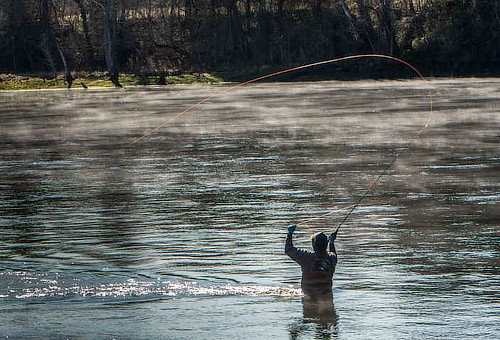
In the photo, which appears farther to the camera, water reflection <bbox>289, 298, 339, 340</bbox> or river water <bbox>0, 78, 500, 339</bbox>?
river water <bbox>0, 78, 500, 339</bbox>

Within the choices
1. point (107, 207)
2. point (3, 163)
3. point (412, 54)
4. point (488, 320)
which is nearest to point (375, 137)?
point (3, 163)

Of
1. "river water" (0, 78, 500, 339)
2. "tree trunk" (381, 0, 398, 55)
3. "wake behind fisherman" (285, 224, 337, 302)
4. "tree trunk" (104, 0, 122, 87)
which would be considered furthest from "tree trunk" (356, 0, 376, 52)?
"wake behind fisherman" (285, 224, 337, 302)

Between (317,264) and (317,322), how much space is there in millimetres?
643

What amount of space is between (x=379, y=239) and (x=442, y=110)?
2064cm

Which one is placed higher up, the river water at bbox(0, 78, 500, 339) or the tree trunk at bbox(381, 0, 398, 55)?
the tree trunk at bbox(381, 0, 398, 55)

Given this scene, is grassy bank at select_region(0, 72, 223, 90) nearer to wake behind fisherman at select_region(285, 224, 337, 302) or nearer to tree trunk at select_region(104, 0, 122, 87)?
tree trunk at select_region(104, 0, 122, 87)

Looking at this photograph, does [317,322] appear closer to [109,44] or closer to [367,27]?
[367,27]

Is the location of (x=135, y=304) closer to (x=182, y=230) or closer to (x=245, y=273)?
(x=245, y=273)

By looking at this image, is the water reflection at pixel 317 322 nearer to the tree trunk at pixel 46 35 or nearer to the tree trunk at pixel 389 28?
the tree trunk at pixel 389 28

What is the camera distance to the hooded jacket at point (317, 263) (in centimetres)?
1055

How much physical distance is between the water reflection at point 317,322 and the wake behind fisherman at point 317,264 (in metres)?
0.10

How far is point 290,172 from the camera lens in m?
21.3

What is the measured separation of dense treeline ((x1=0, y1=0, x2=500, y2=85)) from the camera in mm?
59031

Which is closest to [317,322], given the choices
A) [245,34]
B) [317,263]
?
[317,263]
